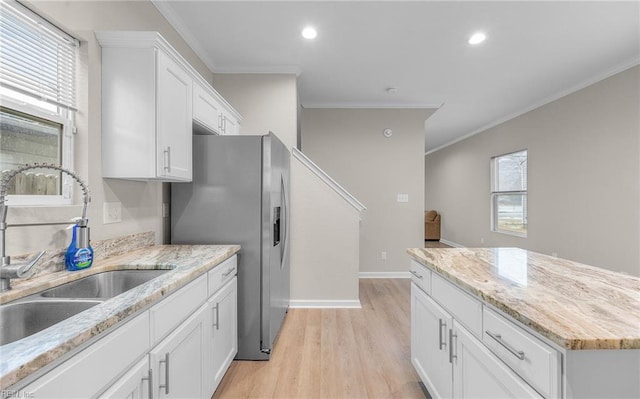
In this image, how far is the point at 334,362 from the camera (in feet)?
7.21

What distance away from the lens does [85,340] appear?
2.52 feet

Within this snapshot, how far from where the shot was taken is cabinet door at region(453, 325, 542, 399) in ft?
3.04

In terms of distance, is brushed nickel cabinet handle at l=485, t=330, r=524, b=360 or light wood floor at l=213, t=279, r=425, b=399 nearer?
brushed nickel cabinet handle at l=485, t=330, r=524, b=360

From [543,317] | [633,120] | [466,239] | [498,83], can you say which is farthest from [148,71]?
[466,239]

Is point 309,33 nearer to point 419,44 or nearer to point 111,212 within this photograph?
point 419,44

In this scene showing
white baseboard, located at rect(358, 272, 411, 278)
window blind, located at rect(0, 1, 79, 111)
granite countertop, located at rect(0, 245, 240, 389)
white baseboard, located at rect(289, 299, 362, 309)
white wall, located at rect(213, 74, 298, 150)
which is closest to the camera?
granite countertop, located at rect(0, 245, 240, 389)

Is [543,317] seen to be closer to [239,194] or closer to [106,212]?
[239,194]

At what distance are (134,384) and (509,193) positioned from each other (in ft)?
20.9

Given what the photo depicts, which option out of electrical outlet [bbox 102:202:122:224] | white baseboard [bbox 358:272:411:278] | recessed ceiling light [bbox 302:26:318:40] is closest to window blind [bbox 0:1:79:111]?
electrical outlet [bbox 102:202:122:224]

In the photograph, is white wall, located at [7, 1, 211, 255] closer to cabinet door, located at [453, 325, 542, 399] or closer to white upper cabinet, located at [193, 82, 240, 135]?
white upper cabinet, located at [193, 82, 240, 135]

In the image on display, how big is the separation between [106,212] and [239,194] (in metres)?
0.82

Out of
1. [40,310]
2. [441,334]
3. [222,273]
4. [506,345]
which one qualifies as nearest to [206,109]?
[222,273]

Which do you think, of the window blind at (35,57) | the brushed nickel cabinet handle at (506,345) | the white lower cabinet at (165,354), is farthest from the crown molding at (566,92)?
the window blind at (35,57)

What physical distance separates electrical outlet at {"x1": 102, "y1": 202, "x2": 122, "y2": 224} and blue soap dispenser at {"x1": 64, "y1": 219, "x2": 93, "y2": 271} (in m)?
0.33
